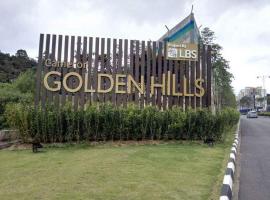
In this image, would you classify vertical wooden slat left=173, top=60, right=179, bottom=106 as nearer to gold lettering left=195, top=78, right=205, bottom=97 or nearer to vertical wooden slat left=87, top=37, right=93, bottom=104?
gold lettering left=195, top=78, right=205, bottom=97

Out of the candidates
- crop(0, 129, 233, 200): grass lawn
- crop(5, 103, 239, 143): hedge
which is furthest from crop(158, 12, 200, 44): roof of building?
crop(0, 129, 233, 200): grass lawn

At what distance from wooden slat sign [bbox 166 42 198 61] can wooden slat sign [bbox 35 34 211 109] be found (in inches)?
1.7

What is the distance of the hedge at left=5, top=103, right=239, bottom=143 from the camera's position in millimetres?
11837

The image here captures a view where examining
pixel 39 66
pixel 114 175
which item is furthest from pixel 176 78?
pixel 114 175

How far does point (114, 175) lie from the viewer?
636cm

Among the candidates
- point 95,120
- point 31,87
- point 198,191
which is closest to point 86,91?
point 95,120

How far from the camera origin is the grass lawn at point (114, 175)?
5109 millimetres

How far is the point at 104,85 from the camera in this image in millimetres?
13469

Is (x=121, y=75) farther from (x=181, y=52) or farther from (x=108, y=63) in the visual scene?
(x=181, y=52)

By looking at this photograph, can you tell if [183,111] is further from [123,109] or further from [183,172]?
[183,172]

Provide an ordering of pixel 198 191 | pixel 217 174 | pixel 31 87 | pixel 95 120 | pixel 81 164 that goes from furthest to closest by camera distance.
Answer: pixel 31 87
pixel 95 120
pixel 81 164
pixel 217 174
pixel 198 191

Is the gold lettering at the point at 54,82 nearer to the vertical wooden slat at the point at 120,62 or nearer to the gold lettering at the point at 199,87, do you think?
the vertical wooden slat at the point at 120,62

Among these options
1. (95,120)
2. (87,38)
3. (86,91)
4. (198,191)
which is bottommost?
(198,191)

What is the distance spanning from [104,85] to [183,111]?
10.7 ft
